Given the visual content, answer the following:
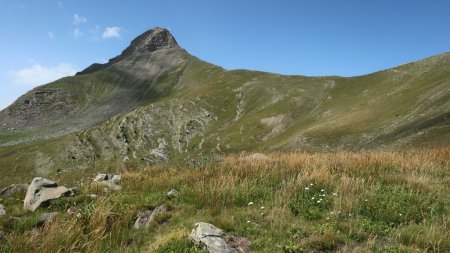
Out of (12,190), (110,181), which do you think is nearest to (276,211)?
(110,181)

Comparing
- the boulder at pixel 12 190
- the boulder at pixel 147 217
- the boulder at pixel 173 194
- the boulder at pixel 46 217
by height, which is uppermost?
the boulder at pixel 12 190

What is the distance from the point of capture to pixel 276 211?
34.0ft

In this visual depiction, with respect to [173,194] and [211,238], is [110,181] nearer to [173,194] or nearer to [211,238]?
[173,194]

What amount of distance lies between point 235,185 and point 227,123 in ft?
371

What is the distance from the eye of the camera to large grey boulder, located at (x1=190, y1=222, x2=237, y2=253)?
8.59m

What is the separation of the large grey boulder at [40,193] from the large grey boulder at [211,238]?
22.9ft

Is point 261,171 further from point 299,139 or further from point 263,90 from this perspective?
point 263,90

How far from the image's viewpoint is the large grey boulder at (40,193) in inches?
532

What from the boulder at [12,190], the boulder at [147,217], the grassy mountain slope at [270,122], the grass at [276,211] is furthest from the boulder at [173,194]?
the grassy mountain slope at [270,122]

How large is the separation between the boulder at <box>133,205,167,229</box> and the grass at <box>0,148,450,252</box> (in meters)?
0.20

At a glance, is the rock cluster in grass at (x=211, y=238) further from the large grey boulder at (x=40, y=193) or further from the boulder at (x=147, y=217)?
the large grey boulder at (x=40, y=193)

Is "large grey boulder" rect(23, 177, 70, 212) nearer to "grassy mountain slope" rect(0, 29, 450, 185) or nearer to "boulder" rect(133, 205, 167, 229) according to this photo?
"boulder" rect(133, 205, 167, 229)

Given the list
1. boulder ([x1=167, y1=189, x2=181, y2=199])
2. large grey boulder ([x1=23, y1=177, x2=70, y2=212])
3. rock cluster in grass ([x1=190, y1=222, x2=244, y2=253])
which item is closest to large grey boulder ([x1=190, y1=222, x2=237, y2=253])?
rock cluster in grass ([x1=190, y1=222, x2=244, y2=253])

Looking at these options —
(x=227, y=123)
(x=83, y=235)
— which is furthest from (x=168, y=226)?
(x=227, y=123)
